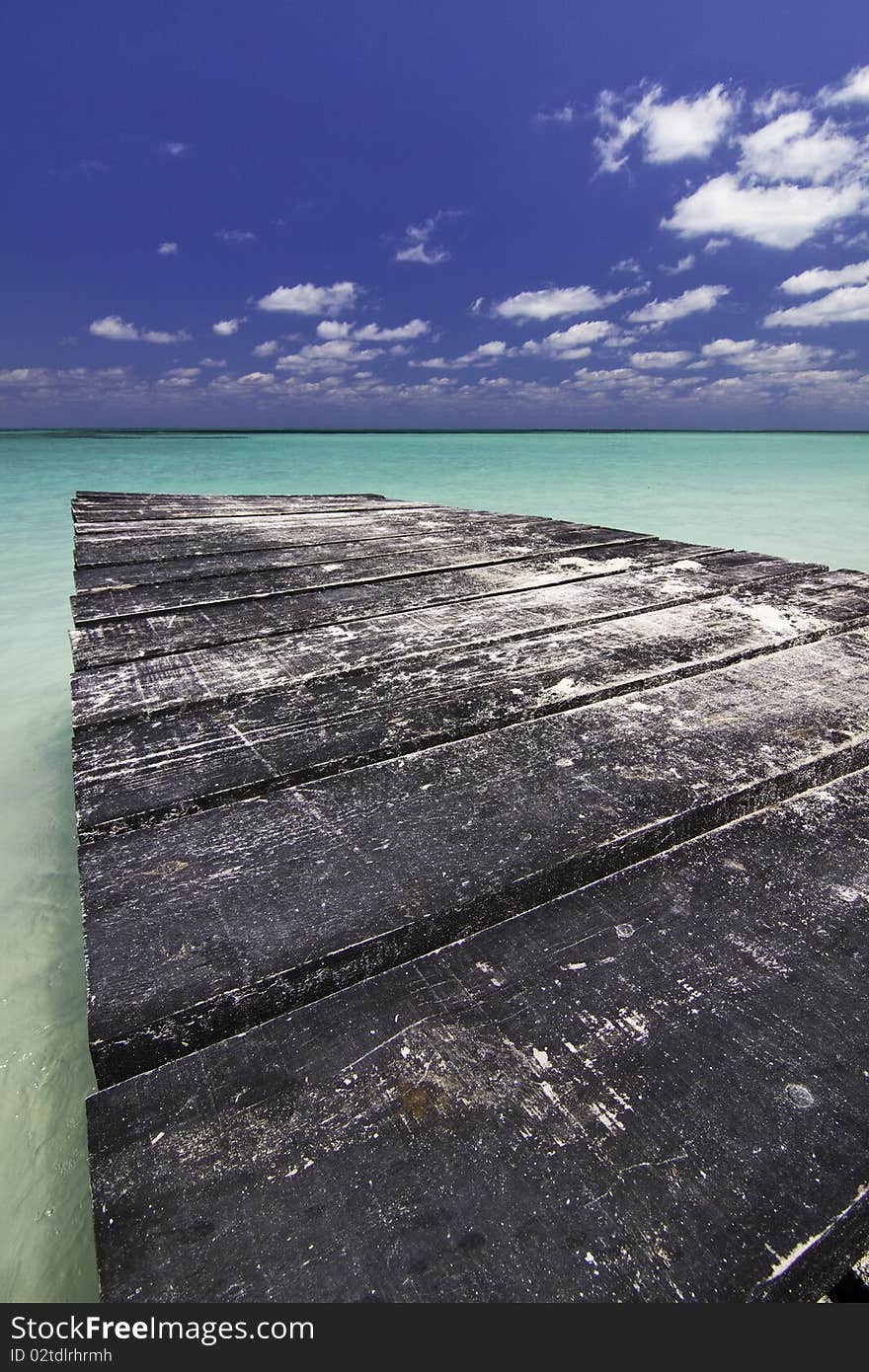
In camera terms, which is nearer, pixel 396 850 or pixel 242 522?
pixel 396 850

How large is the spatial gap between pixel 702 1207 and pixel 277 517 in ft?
11.5

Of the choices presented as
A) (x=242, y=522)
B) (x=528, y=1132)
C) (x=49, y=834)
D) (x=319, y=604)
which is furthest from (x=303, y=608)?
(x=242, y=522)

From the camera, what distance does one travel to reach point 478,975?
0.69 meters

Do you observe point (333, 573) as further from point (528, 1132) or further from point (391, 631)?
point (528, 1132)

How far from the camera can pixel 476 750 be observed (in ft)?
3.62

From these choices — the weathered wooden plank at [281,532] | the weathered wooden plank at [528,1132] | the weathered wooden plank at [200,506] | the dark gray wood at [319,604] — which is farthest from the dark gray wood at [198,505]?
the weathered wooden plank at [528,1132]

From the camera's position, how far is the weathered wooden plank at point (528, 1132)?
0.48 meters

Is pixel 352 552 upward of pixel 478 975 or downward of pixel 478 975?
Result: upward

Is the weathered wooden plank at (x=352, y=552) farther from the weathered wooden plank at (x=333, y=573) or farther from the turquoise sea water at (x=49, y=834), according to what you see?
the turquoise sea water at (x=49, y=834)

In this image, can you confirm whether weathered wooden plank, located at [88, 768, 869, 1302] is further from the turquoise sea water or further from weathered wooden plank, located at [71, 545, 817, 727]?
weathered wooden plank, located at [71, 545, 817, 727]

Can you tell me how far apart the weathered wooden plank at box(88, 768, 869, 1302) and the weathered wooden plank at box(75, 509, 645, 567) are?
7.49ft

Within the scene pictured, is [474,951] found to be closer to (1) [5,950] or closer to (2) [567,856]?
(2) [567,856]

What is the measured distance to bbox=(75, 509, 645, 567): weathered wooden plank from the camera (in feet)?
8.84

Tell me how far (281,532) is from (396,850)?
2550 mm
